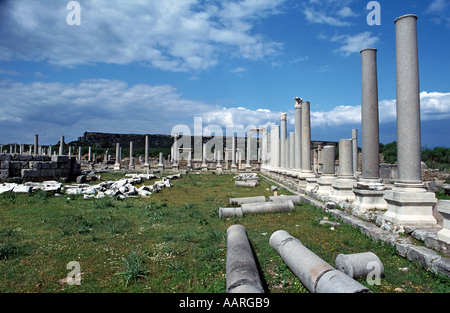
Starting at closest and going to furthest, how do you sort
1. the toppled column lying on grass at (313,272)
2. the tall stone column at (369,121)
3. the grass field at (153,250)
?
1. the toppled column lying on grass at (313,272)
2. the grass field at (153,250)
3. the tall stone column at (369,121)

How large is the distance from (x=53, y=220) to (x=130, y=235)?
281 cm

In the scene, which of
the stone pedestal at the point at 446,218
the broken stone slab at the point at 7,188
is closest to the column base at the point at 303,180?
the stone pedestal at the point at 446,218

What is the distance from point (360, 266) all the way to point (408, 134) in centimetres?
333

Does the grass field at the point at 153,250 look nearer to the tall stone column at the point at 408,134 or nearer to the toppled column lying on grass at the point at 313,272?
the toppled column lying on grass at the point at 313,272

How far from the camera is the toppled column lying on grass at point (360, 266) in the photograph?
3.92 m

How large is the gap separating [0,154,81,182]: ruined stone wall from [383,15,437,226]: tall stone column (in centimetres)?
1645

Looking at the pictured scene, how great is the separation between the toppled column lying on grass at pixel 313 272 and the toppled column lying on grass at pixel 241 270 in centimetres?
63

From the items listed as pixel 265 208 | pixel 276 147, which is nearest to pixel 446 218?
pixel 265 208

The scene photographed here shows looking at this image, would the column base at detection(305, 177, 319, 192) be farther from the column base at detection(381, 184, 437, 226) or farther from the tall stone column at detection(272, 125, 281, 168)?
the tall stone column at detection(272, 125, 281, 168)

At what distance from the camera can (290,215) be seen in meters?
8.20

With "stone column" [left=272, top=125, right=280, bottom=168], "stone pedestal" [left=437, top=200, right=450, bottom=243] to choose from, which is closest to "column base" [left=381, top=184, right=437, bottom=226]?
"stone pedestal" [left=437, top=200, right=450, bottom=243]
